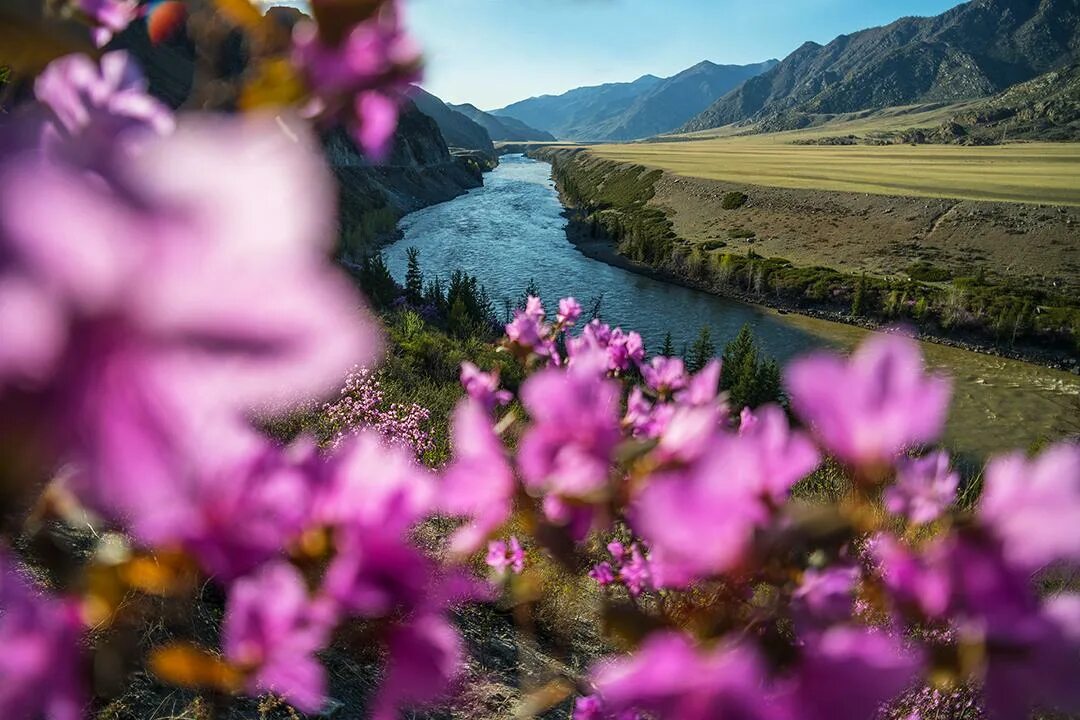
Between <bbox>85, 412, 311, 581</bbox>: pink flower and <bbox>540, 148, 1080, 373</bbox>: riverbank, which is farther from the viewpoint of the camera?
<bbox>540, 148, 1080, 373</bbox>: riverbank

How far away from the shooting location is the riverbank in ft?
54.6

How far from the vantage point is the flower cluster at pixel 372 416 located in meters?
5.18

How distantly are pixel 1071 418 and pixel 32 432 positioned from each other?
55.4 ft

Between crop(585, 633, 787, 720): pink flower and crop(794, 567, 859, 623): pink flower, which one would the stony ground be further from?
crop(585, 633, 787, 720): pink flower

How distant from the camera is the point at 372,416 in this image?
540 cm

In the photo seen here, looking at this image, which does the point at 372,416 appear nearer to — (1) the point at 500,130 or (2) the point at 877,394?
(2) the point at 877,394

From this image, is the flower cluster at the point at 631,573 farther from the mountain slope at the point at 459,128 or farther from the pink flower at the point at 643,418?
the mountain slope at the point at 459,128

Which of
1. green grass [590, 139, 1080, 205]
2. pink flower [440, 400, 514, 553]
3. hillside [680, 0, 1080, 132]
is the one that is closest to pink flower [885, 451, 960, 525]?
pink flower [440, 400, 514, 553]

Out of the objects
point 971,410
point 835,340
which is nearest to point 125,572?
point 971,410

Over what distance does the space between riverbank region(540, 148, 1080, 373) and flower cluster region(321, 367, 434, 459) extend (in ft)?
46.7

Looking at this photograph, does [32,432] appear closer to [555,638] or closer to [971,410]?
[555,638]

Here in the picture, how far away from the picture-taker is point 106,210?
0.26 meters

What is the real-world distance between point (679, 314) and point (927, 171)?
27005 millimetres

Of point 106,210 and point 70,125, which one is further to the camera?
point 70,125
